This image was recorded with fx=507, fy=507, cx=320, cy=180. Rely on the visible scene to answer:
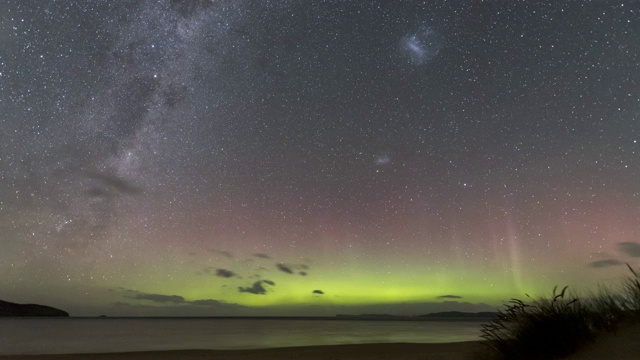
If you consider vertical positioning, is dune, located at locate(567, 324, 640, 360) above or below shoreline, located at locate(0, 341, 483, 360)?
above

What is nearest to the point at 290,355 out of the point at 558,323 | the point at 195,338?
the point at 558,323

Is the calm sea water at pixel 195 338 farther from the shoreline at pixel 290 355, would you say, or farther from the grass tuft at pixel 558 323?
the grass tuft at pixel 558 323

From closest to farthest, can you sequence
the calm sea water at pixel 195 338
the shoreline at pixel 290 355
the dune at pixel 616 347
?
the dune at pixel 616 347 < the shoreline at pixel 290 355 < the calm sea water at pixel 195 338

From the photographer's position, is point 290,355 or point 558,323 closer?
point 558,323

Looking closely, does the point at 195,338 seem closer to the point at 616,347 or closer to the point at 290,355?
the point at 290,355

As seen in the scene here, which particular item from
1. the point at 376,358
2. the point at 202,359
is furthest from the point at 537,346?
the point at 202,359

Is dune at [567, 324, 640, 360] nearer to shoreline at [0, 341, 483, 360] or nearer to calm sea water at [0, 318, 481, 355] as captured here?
shoreline at [0, 341, 483, 360]

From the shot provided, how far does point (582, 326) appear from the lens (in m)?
8.52

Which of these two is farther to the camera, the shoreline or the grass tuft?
the shoreline

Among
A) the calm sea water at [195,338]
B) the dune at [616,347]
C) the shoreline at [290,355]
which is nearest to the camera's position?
the dune at [616,347]

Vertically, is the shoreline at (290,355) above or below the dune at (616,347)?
below

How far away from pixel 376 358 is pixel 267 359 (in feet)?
13.1

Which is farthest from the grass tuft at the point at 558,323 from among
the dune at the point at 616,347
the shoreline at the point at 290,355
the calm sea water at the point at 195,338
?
the calm sea water at the point at 195,338

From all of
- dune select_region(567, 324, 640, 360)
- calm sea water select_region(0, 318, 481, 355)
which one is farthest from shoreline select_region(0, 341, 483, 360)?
dune select_region(567, 324, 640, 360)
